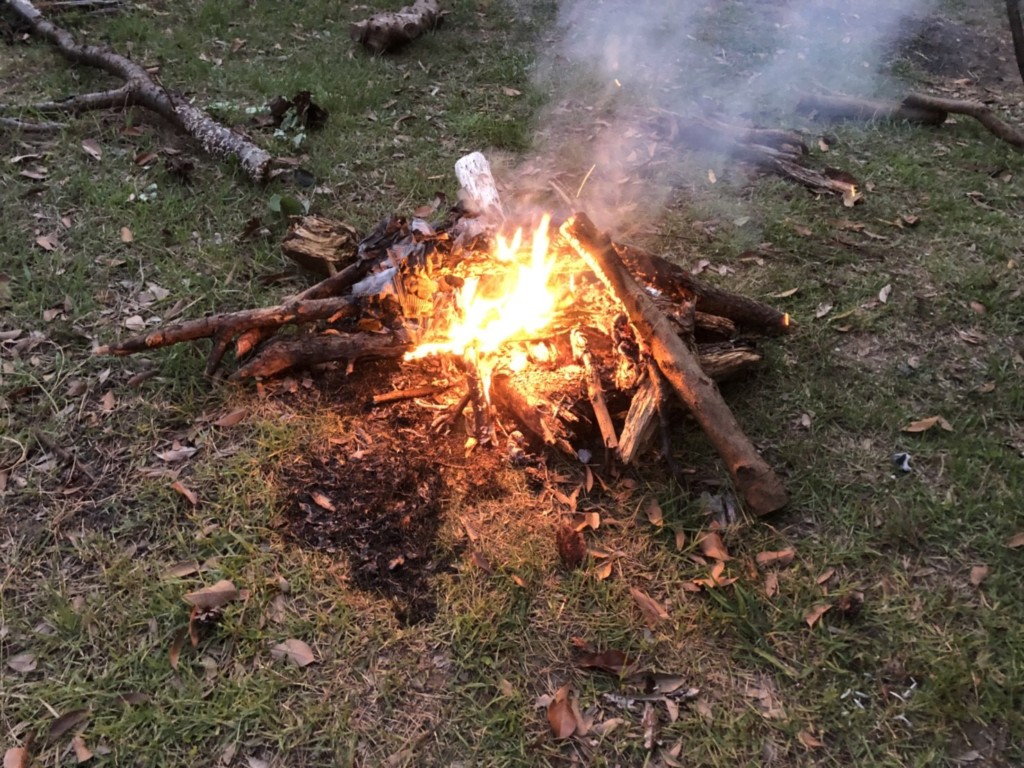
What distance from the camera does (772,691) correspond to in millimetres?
2553

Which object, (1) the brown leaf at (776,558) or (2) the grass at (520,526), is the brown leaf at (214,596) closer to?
→ (2) the grass at (520,526)

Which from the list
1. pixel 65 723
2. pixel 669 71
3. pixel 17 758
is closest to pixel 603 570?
pixel 65 723

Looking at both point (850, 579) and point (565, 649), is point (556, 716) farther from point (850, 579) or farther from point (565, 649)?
point (850, 579)

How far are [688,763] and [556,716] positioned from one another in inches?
18.5

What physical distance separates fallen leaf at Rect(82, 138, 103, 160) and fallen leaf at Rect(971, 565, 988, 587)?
232 inches

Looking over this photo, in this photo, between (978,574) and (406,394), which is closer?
(978,574)

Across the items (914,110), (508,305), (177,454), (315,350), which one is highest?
(914,110)

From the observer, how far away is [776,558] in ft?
9.61

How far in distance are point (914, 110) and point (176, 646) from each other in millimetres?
6471

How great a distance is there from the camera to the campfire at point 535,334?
10.5 feet

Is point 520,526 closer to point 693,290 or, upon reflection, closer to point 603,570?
point 603,570

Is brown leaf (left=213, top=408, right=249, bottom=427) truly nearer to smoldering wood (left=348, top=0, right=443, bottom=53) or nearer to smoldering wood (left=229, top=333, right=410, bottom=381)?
smoldering wood (left=229, top=333, right=410, bottom=381)

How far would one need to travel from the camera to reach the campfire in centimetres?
320

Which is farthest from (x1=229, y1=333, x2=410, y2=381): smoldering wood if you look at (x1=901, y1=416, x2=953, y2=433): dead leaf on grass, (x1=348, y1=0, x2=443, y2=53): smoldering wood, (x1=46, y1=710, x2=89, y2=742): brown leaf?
(x1=348, y1=0, x2=443, y2=53): smoldering wood
